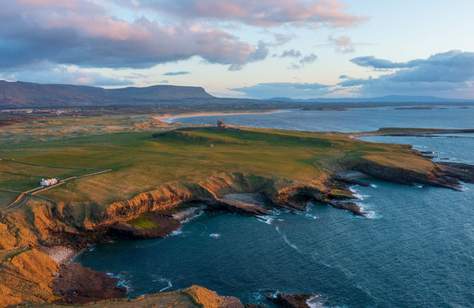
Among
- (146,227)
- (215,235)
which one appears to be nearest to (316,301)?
(215,235)

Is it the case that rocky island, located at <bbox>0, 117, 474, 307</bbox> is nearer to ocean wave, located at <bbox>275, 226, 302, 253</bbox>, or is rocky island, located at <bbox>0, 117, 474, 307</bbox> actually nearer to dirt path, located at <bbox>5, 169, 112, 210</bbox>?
dirt path, located at <bbox>5, 169, 112, 210</bbox>

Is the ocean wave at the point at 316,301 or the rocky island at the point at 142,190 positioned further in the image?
the rocky island at the point at 142,190

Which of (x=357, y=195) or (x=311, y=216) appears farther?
(x=357, y=195)

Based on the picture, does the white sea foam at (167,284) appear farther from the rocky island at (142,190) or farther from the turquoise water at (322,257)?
the rocky island at (142,190)

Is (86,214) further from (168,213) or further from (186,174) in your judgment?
(186,174)

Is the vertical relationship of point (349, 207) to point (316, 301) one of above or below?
above

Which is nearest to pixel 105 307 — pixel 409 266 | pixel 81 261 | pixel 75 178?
pixel 81 261

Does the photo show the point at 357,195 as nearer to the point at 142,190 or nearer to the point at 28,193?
the point at 142,190

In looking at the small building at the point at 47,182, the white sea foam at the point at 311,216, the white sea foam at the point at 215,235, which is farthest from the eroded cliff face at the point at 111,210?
the white sea foam at the point at 215,235
